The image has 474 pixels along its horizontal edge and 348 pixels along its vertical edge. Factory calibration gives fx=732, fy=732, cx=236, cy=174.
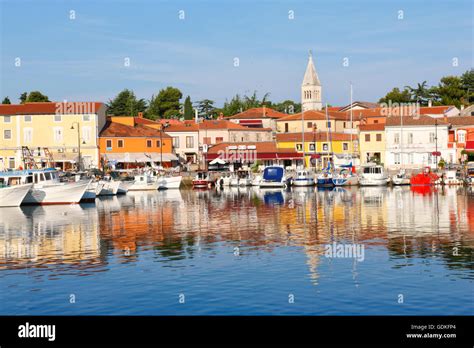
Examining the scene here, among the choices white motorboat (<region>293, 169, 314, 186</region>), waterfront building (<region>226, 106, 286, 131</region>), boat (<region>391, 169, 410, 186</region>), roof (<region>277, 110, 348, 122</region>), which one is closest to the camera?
boat (<region>391, 169, 410, 186</region>)

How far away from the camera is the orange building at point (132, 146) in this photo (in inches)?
3735

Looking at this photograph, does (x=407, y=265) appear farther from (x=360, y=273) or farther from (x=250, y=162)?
(x=250, y=162)

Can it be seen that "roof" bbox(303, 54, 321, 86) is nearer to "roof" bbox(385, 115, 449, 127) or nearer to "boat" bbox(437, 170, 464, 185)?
"roof" bbox(385, 115, 449, 127)

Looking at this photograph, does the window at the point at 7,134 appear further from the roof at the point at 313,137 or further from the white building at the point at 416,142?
the white building at the point at 416,142

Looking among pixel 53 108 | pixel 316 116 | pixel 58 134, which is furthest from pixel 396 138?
pixel 53 108

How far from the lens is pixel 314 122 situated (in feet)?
388

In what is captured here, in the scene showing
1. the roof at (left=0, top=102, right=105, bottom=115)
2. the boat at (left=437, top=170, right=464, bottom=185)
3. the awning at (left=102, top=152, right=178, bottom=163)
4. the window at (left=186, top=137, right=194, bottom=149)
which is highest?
the roof at (left=0, top=102, right=105, bottom=115)

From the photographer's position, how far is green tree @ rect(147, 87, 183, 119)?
152 meters

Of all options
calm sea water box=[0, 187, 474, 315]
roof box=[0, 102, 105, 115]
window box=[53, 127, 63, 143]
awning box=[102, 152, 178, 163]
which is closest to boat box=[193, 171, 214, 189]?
awning box=[102, 152, 178, 163]

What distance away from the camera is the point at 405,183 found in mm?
83312

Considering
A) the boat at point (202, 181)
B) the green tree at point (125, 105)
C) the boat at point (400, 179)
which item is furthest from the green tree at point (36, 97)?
the boat at point (400, 179)

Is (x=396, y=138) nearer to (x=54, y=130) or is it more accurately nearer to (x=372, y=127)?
(x=372, y=127)

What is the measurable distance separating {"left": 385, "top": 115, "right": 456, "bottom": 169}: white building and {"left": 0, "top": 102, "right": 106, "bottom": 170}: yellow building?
39.5m
